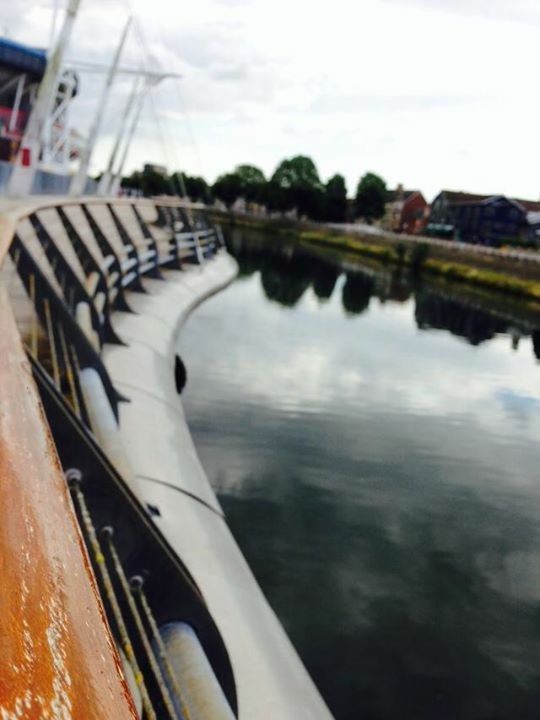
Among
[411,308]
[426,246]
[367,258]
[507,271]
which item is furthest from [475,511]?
[367,258]

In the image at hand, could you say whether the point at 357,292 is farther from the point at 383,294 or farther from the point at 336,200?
the point at 336,200

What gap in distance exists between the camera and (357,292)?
48.8m

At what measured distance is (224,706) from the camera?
203 inches

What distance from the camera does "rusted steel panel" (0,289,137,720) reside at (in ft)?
3.22

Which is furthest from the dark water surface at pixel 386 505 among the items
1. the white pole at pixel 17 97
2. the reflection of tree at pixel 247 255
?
the white pole at pixel 17 97

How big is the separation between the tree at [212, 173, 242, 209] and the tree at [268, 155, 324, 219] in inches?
472

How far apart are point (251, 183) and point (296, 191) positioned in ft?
113

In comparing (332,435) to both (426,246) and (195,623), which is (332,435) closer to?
(195,623)

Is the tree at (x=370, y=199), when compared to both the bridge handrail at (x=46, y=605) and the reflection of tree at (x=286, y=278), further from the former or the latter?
the bridge handrail at (x=46, y=605)

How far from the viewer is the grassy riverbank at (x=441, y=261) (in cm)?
5650

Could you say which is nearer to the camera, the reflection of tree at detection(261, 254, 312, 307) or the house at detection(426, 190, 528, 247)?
the reflection of tree at detection(261, 254, 312, 307)

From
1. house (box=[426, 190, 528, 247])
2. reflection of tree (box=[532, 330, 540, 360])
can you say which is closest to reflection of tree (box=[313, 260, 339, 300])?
reflection of tree (box=[532, 330, 540, 360])

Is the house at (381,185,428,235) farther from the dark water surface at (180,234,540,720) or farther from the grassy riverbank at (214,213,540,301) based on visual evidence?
the dark water surface at (180,234,540,720)

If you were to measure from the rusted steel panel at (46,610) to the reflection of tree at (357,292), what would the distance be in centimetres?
3779
